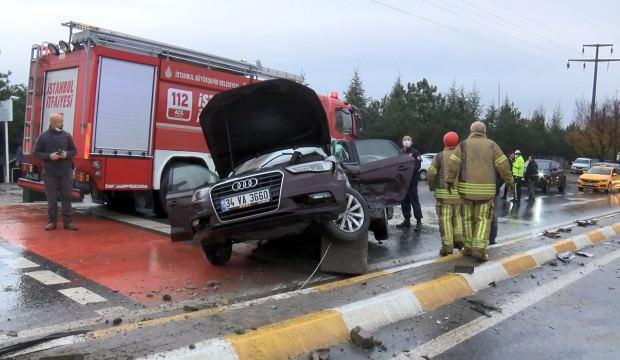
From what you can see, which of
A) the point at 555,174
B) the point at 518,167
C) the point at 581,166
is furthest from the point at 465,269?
the point at 581,166

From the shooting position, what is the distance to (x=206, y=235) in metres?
5.63

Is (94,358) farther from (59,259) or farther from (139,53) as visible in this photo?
(139,53)

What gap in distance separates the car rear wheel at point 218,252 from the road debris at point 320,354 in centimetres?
273

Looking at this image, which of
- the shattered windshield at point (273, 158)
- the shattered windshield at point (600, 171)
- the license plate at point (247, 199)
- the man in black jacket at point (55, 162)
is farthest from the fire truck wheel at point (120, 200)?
the shattered windshield at point (600, 171)

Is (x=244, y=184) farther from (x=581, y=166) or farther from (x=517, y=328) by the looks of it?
(x=581, y=166)

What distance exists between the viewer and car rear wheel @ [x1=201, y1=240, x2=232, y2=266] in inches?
245

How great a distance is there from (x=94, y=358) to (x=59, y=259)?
3468 millimetres

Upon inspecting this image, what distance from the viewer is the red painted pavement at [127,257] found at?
5.44m

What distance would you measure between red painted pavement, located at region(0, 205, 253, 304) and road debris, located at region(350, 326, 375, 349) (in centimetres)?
181

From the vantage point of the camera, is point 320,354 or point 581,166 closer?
point 320,354

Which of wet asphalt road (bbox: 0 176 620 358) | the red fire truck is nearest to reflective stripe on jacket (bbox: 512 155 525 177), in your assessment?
wet asphalt road (bbox: 0 176 620 358)

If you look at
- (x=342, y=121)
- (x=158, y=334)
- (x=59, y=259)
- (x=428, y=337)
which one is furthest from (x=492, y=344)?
(x=342, y=121)

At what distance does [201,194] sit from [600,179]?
23749 millimetres

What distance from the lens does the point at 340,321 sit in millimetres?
4129
